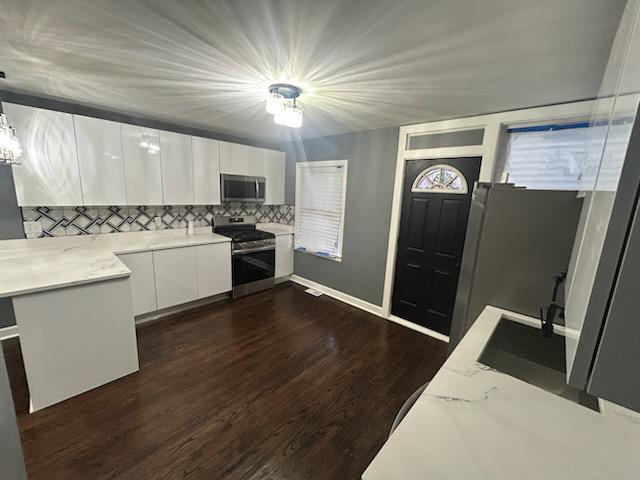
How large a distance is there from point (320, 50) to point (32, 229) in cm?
323

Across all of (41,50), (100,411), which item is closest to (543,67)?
(41,50)

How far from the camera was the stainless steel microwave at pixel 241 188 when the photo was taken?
3.55m

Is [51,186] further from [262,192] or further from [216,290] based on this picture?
[262,192]

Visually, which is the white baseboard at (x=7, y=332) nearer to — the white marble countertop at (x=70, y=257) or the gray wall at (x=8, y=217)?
the gray wall at (x=8, y=217)

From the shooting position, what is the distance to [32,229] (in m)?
2.57

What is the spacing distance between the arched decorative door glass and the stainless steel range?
223cm

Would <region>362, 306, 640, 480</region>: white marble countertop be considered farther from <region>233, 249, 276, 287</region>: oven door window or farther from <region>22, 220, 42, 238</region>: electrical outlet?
<region>22, 220, 42, 238</region>: electrical outlet

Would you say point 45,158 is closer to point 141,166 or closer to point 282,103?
point 141,166

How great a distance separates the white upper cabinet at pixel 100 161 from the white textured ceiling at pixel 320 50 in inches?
12.6

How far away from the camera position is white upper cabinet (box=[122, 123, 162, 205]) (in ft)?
9.14

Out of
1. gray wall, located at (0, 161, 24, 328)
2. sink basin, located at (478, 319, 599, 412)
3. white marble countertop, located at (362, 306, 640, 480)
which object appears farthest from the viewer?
gray wall, located at (0, 161, 24, 328)

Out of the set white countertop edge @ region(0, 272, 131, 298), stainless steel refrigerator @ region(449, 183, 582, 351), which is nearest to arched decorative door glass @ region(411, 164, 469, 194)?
stainless steel refrigerator @ region(449, 183, 582, 351)

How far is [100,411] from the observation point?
1796 mm

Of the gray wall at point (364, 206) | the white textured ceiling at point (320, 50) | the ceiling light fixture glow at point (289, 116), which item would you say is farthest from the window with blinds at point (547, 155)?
the ceiling light fixture glow at point (289, 116)
